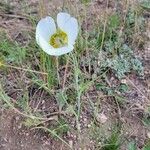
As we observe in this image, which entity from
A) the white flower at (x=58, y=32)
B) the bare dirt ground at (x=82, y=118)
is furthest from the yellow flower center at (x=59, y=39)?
the bare dirt ground at (x=82, y=118)

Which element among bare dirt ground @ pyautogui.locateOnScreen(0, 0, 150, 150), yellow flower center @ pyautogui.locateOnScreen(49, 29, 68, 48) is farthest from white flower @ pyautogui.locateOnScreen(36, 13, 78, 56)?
bare dirt ground @ pyautogui.locateOnScreen(0, 0, 150, 150)

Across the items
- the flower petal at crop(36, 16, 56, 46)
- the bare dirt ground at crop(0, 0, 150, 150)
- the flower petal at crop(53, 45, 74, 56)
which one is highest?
the flower petal at crop(36, 16, 56, 46)

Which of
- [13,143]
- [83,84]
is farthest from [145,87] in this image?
[13,143]

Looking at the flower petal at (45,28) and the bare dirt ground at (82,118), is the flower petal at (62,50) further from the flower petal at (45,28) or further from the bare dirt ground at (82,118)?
the bare dirt ground at (82,118)

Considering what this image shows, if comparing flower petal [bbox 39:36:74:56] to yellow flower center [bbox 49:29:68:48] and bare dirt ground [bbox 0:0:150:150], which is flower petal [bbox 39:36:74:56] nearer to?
yellow flower center [bbox 49:29:68:48]

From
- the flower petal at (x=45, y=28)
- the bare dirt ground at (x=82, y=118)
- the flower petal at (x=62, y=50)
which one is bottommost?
the bare dirt ground at (x=82, y=118)

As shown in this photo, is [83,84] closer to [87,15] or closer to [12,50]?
[12,50]

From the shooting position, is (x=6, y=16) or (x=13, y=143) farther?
(x=6, y=16)
